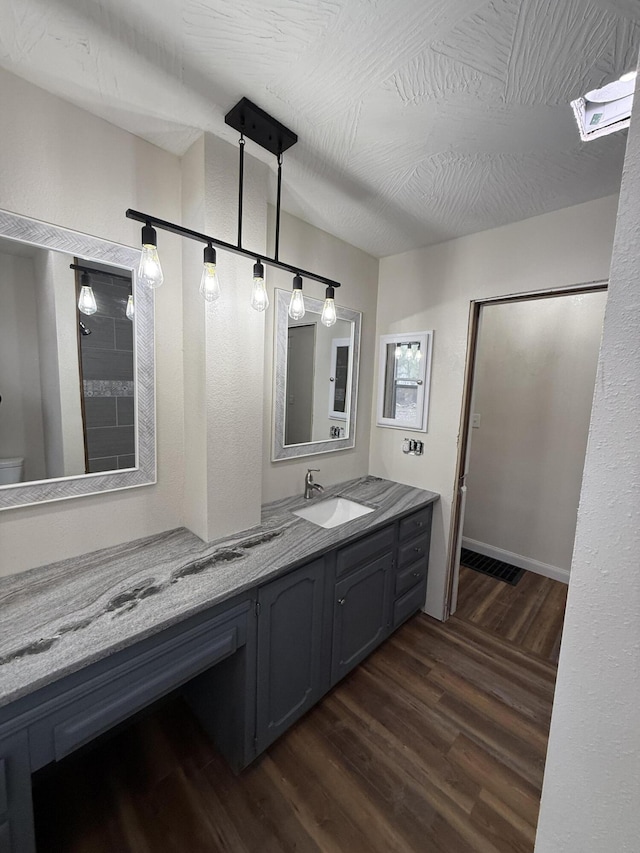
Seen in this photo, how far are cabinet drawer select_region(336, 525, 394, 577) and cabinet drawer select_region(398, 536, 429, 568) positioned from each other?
0.54 ft

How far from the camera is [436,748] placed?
1437 millimetres

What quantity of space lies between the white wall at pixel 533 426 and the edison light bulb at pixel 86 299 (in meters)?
2.35

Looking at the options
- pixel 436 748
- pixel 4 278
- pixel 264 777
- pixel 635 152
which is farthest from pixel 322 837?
pixel 4 278

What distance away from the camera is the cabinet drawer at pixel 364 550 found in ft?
5.12

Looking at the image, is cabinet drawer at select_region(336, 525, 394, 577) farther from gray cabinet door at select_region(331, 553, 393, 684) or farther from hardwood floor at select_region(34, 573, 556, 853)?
hardwood floor at select_region(34, 573, 556, 853)

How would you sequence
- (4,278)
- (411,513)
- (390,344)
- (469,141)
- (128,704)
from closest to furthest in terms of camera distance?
(128,704) → (4,278) → (469,141) → (411,513) → (390,344)

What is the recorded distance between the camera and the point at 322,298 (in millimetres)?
2037

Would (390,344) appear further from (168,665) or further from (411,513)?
(168,665)

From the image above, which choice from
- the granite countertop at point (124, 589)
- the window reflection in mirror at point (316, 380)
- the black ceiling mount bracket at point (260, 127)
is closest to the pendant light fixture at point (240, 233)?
the black ceiling mount bracket at point (260, 127)

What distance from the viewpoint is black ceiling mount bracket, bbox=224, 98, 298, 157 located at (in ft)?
3.73

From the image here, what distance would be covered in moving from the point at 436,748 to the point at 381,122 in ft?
8.03

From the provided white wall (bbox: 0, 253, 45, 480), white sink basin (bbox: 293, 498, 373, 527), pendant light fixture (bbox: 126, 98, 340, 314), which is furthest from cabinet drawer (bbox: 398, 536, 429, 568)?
white wall (bbox: 0, 253, 45, 480)

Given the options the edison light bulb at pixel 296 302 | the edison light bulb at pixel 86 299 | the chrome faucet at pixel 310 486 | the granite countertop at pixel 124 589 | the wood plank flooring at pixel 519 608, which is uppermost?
the edison light bulb at pixel 296 302

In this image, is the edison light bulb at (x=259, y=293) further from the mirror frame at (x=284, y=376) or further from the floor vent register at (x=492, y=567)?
the floor vent register at (x=492, y=567)
